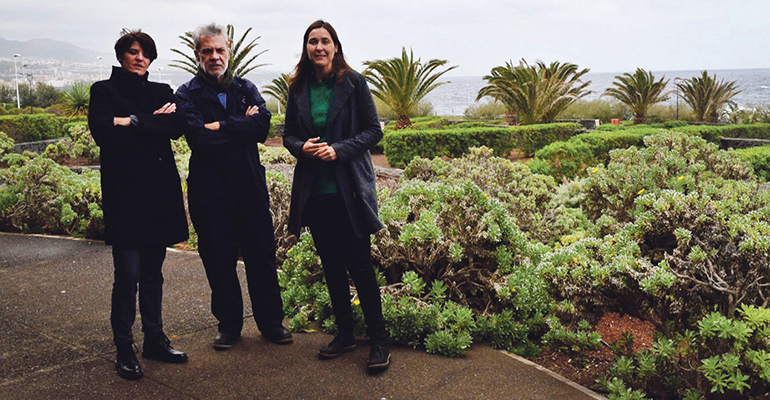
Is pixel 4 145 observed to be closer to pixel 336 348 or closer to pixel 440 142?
pixel 440 142

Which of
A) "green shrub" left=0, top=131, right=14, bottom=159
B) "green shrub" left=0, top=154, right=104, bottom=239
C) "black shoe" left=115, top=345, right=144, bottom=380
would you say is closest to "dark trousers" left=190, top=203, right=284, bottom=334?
"black shoe" left=115, top=345, right=144, bottom=380

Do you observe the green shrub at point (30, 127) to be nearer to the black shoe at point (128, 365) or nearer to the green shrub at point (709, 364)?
the black shoe at point (128, 365)

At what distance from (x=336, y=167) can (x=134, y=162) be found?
109 centimetres

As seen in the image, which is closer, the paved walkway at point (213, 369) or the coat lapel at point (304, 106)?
the paved walkway at point (213, 369)

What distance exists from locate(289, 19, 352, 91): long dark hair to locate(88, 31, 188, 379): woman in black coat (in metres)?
0.70

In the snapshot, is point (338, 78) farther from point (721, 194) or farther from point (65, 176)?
point (65, 176)

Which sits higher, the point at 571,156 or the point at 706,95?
the point at 706,95

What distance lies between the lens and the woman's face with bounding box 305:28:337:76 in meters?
3.57

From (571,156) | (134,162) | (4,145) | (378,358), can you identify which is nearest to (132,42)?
(134,162)

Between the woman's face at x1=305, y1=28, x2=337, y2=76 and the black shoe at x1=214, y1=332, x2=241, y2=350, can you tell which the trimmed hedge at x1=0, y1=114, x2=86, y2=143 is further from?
the woman's face at x1=305, y1=28, x2=337, y2=76

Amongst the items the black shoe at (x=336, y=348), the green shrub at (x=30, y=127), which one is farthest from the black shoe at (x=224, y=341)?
the green shrub at (x=30, y=127)

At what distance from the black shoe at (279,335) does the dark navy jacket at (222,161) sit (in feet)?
2.14

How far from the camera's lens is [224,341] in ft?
13.0

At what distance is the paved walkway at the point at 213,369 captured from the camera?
11.0 feet
